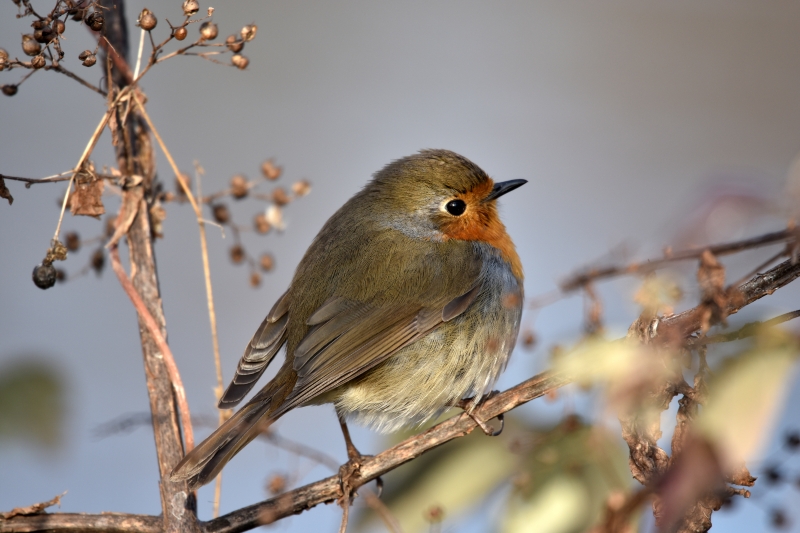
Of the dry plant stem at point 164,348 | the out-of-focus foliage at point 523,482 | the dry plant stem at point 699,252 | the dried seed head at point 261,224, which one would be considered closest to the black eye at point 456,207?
the dried seed head at point 261,224

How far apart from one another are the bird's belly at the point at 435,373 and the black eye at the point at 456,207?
0.46m

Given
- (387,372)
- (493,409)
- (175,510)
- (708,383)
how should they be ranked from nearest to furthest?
(708,383) < (175,510) < (493,409) < (387,372)

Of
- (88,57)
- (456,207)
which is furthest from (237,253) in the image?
(456,207)

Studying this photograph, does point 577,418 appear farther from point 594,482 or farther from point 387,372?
point 387,372

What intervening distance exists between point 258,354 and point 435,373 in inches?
23.8

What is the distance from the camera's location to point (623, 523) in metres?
1.01

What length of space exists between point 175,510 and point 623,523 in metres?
1.23

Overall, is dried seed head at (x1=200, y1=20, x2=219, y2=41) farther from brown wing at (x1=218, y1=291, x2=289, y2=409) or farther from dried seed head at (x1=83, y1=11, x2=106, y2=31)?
brown wing at (x1=218, y1=291, x2=289, y2=409)

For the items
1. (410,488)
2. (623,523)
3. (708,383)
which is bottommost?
(623,523)

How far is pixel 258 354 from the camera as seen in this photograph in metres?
2.67

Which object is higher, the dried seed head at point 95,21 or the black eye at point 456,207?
the dried seed head at point 95,21

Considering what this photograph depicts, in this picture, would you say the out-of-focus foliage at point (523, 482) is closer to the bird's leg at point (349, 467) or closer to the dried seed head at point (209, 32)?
the bird's leg at point (349, 467)

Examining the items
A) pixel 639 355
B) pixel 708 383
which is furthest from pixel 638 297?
pixel 708 383

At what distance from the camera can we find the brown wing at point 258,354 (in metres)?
2.39
